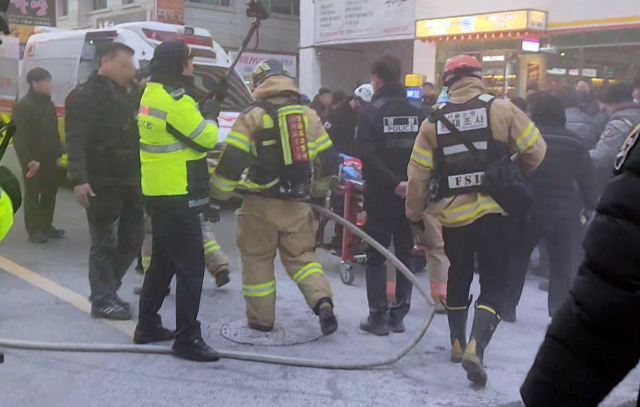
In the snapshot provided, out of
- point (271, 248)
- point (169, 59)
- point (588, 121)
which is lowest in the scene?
point (271, 248)

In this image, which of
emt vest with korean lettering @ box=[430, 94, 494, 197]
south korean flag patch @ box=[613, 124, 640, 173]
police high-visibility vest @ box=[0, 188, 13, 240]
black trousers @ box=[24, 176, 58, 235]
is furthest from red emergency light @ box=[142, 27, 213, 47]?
south korean flag patch @ box=[613, 124, 640, 173]

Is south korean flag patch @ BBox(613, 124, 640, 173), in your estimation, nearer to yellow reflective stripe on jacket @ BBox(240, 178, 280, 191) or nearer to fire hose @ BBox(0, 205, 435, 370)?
fire hose @ BBox(0, 205, 435, 370)

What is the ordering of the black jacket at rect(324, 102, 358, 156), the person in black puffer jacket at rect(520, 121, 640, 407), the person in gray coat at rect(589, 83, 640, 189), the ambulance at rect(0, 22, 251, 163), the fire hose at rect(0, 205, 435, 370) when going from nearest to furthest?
the person in black puffer jacket at rect(520, 121, 640, 407), the fire hose at rect(0, 205, 435, 370), the person in gray coat at rect(589, 83, 640, 189), the black jacket at rect(324, 102, 358, 156), the ambulance at rect(0, 22, 251, 163)

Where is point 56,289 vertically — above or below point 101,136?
below

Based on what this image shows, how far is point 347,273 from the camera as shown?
6.91 m

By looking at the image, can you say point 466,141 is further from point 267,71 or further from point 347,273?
point 347,273

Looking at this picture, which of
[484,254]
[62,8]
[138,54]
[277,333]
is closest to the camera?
[484,254]

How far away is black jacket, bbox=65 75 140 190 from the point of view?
543 centimetres

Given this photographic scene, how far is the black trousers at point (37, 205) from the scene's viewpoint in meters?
8.40

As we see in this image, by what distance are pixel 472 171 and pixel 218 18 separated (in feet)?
69.2

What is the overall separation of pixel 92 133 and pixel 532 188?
11.1ft

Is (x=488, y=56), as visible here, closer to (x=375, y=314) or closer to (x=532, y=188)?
(x=532, y=188)

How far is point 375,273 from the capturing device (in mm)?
5434

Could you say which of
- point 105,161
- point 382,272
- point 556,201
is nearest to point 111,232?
point 105,161
